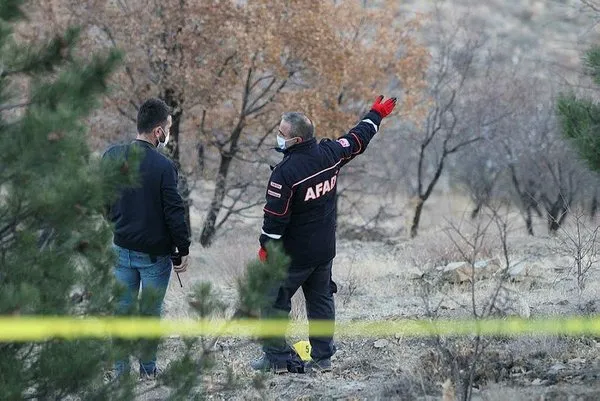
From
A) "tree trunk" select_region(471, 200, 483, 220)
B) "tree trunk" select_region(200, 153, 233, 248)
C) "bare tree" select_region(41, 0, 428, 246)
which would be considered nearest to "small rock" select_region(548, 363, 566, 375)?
"tree trunk" select_region(471, 200, 483, 220)

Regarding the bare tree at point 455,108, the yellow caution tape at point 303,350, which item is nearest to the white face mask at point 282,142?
the yellow caution tape at point 303,350

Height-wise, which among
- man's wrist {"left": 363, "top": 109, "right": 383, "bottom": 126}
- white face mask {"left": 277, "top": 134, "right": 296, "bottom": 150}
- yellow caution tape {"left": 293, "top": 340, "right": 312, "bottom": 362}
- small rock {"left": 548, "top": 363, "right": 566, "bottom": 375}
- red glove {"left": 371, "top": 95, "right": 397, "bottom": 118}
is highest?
red glove {"left": 371, "top": 95, "right": 397, "bottom": 118}

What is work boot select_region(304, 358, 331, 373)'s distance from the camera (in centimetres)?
685

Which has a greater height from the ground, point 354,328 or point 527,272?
point 527,272

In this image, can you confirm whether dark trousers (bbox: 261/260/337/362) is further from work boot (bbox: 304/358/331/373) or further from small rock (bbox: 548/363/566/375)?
small rock (bbox: 548/363/566/375)

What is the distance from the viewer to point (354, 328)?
27.0 ft

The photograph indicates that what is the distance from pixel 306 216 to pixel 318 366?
1111 mm

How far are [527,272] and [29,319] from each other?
298 inches

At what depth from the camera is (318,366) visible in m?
6.87

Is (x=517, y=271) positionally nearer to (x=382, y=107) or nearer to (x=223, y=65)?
(x=382, y=107)

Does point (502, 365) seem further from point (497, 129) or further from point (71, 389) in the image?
point (497, 129)

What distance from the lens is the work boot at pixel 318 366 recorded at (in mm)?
6854

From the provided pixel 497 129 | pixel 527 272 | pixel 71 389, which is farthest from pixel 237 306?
pixel 497 129

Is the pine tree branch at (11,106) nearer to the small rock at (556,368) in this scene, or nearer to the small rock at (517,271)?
the small rock at (556,368)
